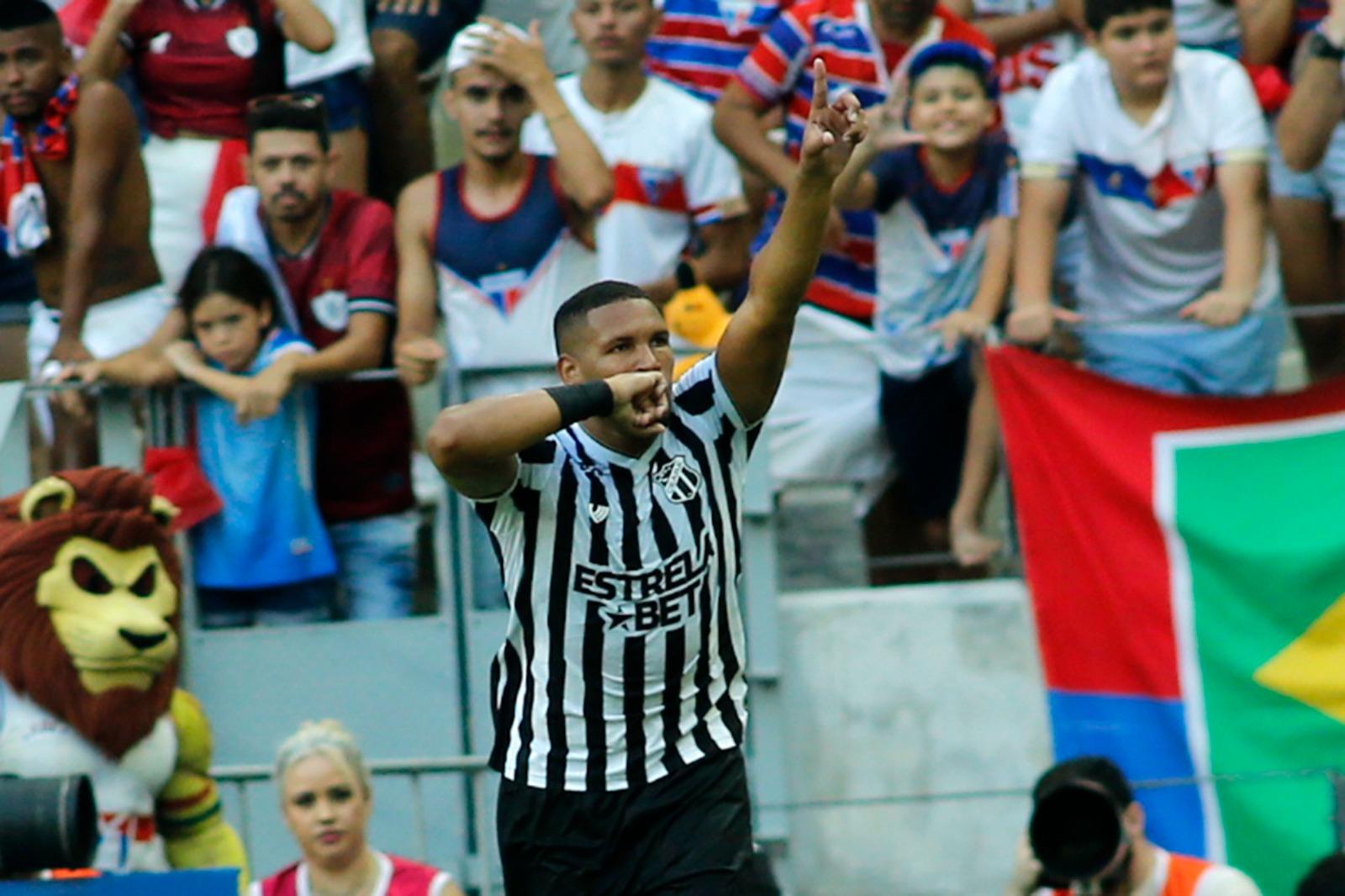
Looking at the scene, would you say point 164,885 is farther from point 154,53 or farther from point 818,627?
point 154,53

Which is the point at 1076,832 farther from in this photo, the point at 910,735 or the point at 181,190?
the point at 181,190

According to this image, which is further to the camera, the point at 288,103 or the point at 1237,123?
the point at 288,103

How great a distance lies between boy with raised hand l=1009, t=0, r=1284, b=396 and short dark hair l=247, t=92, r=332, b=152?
2.28 m

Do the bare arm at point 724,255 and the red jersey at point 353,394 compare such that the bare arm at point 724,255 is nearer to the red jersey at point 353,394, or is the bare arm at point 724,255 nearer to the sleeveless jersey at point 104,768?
the red jersey at point 353,394

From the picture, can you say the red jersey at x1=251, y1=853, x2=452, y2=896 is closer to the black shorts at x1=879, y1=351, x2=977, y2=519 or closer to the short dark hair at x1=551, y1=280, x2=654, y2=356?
the short dark hair at x1=551, y1=280, x2=654, y2=356

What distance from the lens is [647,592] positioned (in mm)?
5031

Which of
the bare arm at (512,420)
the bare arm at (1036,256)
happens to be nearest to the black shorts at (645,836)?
the bare arm at (512,420)

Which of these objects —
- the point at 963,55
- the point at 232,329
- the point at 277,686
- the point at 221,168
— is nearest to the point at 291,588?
the point at 277,686

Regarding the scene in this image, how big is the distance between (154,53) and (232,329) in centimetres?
119

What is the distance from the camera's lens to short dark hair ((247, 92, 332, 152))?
7.77 m

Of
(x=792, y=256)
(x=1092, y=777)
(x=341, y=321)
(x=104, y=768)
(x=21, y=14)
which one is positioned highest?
(x=21, y=14)

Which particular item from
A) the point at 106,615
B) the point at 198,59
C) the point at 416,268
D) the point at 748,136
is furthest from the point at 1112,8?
the point at 106,615

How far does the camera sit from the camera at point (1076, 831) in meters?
6.05

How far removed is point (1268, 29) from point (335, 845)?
164 inches
